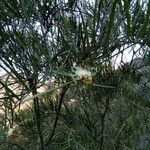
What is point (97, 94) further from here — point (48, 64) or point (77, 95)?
point (48, 64)

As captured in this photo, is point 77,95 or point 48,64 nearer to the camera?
point 48,64

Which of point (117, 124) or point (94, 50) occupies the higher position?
point (94, 50)

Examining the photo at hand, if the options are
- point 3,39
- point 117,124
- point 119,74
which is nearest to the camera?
point 3,39

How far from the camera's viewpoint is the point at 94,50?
2.61ft

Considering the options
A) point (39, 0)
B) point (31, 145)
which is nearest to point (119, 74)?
point (31, 145)

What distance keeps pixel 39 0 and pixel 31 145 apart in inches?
41.8

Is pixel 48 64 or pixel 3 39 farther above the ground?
pixel 3 39

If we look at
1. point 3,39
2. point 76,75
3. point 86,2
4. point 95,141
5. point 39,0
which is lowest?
point 95,141

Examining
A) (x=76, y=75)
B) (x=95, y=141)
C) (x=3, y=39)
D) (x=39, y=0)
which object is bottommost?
(x=95, y=141)

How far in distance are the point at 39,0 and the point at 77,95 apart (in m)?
0.93

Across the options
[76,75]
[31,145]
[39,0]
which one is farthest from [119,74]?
[76,75]

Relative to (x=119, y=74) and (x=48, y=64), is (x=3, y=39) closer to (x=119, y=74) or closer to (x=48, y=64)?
(x=48, y=64)

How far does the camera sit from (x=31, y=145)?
81.4 inches

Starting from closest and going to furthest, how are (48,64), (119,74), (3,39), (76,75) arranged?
(76,75), (48,64), (3,39), (119,74)
